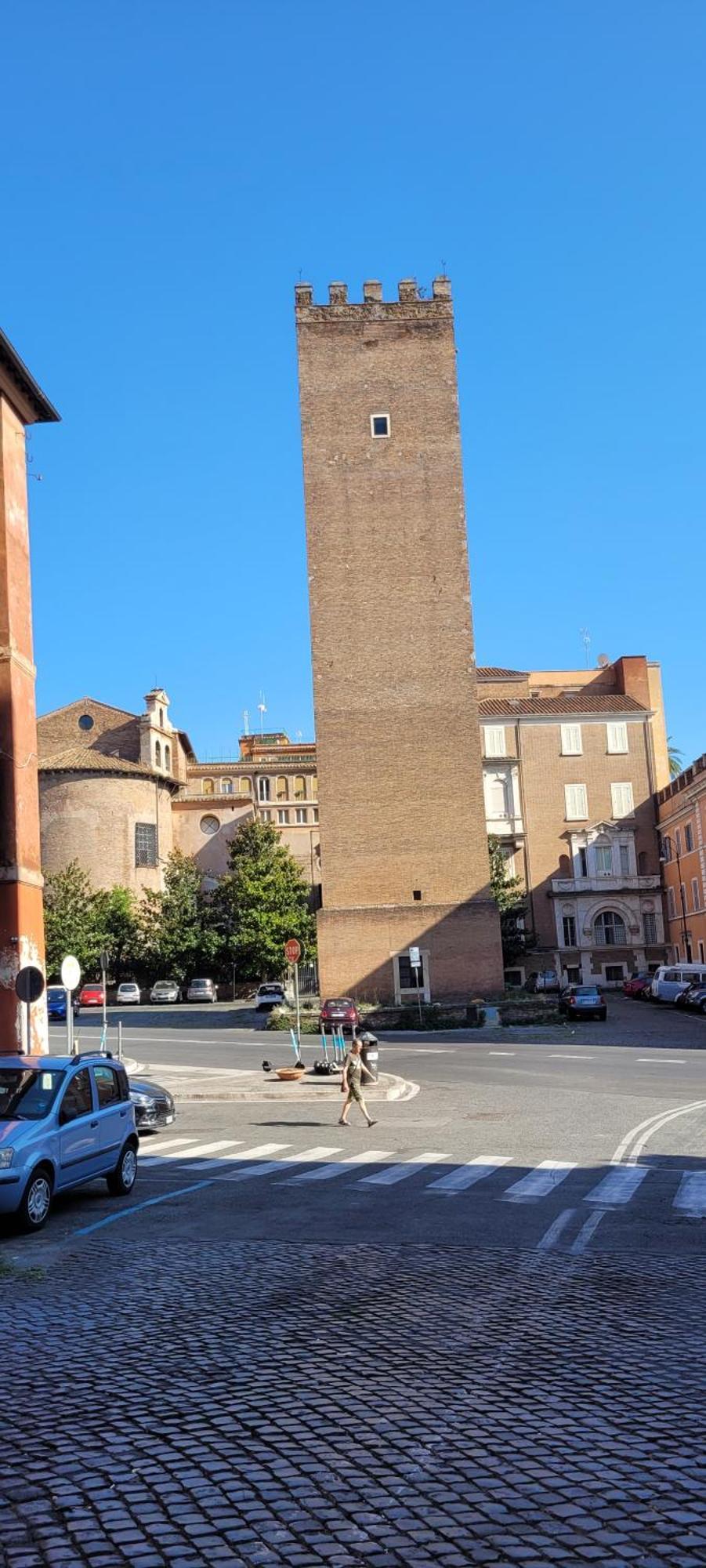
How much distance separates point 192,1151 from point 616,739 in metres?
59.3

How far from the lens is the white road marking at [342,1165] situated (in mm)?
14734

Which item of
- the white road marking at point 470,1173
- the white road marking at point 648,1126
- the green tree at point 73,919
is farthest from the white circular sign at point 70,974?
the green tree at point 73,919

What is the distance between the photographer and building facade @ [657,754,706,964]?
62406mm

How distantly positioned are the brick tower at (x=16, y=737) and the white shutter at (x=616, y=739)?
4901cm

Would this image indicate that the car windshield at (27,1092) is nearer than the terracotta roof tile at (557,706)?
Yes

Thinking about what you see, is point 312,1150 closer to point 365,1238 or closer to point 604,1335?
point 365,1238

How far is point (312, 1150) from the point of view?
57.5 feet

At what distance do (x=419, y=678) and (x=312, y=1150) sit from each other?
121 ft

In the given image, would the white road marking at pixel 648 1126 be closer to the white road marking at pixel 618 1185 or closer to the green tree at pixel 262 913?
the white road marking at pixel 618 1185

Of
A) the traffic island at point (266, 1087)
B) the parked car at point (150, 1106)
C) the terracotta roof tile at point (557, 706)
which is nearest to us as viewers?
the parked car at point (150, 1106)

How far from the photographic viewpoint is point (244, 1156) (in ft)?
55.9

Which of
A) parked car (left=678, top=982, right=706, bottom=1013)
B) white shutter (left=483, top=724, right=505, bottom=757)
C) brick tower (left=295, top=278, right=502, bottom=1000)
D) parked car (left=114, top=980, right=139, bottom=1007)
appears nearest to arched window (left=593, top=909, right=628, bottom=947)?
Result: white shutter (left=483, top=724, right=505, bottom=757)

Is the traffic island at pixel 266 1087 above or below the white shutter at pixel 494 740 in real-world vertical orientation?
below

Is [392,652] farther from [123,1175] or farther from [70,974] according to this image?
[123,1175]
